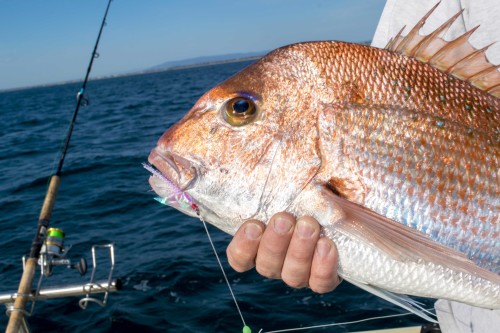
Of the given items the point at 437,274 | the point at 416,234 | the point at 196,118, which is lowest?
the point at 437,274

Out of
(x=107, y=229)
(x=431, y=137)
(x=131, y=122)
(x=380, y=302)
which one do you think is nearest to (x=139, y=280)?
(x=107, y=229)

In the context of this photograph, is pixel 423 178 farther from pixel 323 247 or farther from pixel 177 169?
pixel 177 169

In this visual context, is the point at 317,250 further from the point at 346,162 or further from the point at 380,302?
the point at 380,302

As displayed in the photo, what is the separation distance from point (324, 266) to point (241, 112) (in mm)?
731

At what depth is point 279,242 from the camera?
1946 millimetres

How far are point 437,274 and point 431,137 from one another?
0.54m

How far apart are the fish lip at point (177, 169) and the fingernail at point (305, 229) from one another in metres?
0.45

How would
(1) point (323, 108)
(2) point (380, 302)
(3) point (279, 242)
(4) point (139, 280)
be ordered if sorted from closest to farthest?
(1) point (323, 108)
(3) point (279, 242)
(2) point (380, 302)
(4) point (139, 280)

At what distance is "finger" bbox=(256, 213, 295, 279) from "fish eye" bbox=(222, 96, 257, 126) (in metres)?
0.40

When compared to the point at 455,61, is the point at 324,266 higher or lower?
lower

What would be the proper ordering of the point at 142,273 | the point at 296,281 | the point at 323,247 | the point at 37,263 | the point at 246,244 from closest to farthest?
the point at 323,247, the point at 246,244, the point at 296,281, the point at 37,263, the point at 142,273

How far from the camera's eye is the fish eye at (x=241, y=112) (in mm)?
1860

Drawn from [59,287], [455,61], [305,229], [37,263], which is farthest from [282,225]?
[37,263]

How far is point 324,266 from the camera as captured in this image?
1.96m
